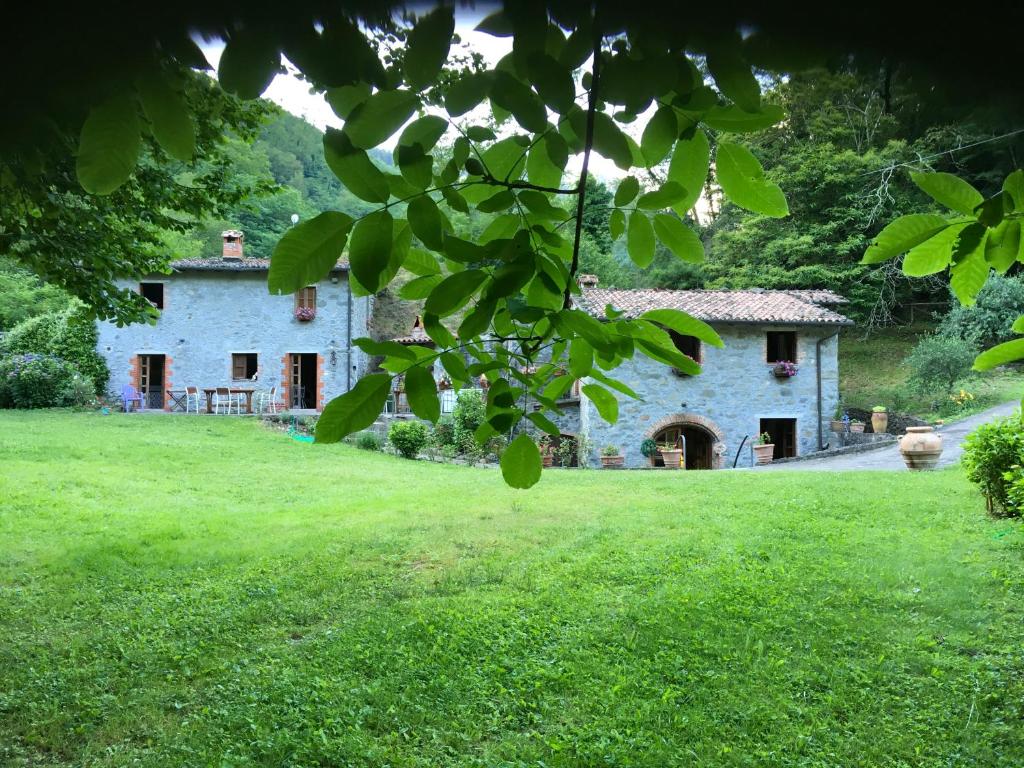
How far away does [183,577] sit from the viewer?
551 cm

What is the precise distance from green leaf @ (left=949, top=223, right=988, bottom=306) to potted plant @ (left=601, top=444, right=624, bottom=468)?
12901 millimetres

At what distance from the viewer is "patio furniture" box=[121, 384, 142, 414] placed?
19234mm

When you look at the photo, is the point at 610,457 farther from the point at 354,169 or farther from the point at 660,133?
the point at 354,169

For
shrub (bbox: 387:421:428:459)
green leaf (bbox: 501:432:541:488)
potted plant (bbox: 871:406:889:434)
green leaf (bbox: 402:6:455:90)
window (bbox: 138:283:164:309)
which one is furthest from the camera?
window (bbox: 138:283:164:309)

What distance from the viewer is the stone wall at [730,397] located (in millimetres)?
14625

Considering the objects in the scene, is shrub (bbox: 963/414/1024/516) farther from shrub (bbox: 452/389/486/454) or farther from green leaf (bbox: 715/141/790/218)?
shrub (bbox: 452/389/486/454)

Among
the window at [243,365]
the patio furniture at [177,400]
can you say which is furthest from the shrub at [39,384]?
the window at [243,365]

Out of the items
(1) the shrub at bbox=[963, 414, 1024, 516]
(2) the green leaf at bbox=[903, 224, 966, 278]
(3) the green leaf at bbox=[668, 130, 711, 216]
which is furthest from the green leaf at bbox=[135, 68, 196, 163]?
(1) the shrub at bbox=[963, 414, 1024, 516]

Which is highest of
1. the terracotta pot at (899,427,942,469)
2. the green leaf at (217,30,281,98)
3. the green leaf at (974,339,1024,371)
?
the green leaf at (217,30,281,98)

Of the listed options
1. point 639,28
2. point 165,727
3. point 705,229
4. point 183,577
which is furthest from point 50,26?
point 705,229

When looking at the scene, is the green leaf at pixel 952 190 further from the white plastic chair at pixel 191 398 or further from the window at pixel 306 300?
the white plastic chair at pixel 191 398

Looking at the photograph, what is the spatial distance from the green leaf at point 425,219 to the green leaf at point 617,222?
1.47 ft

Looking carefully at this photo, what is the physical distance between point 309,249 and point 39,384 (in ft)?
69.3

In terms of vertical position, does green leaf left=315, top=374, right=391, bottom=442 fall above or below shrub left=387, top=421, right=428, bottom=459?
above
